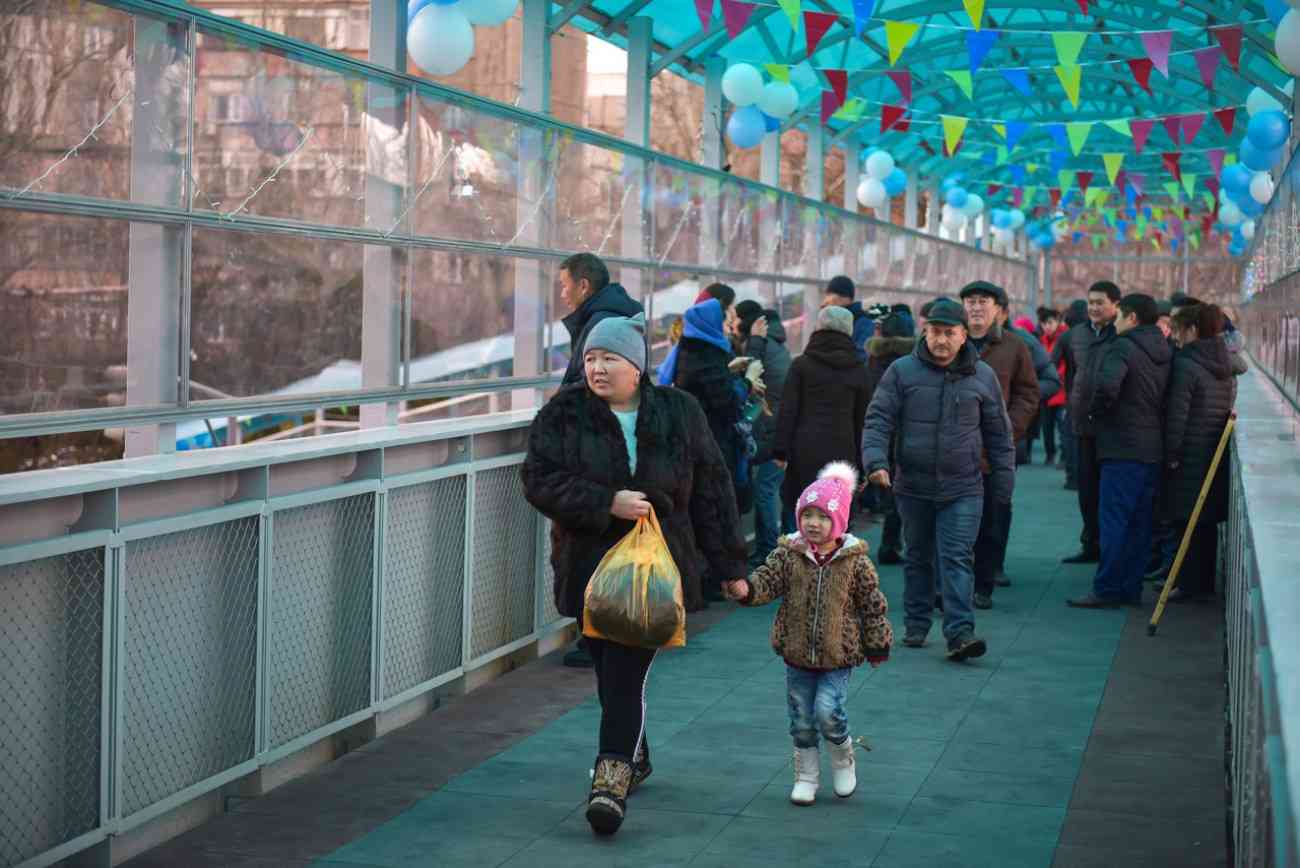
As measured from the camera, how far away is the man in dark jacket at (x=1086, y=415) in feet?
33.5

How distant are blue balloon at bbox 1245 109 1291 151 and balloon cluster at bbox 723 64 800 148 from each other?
4.16 m

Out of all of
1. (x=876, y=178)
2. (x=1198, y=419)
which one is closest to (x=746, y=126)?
(x=1198, y=419)

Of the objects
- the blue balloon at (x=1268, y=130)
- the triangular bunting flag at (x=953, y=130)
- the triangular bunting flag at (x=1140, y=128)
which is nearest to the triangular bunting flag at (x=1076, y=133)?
the triangular bunting flag at (x=1140, y=128)

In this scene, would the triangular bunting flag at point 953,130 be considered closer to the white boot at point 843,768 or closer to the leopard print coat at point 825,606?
the leopard print coat at point 825,606

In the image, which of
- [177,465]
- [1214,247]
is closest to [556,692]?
[177,465]

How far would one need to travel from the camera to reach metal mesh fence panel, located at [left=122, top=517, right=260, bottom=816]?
5215mm

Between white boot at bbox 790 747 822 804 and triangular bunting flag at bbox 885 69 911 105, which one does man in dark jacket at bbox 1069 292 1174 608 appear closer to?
white boot at bbox 790 747 822 804

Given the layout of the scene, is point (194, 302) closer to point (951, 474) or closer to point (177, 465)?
point (177, 465)

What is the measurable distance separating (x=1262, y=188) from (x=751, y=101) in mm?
8088

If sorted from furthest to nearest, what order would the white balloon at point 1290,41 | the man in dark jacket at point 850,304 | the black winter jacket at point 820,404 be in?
the man in dark jacket at point 850,304 → the white balloon at point 1290,41 → the black winter jacket at point 820,404

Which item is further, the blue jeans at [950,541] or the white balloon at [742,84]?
the white balloon at [742,84]

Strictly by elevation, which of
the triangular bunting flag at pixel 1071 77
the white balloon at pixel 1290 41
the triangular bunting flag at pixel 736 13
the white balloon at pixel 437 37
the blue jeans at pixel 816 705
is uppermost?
the triangular bunting flag at pixel 736 13

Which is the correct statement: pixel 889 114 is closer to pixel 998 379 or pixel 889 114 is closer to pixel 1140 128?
pixel 1140 128

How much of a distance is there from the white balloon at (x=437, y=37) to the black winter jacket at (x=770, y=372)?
2.81 m
